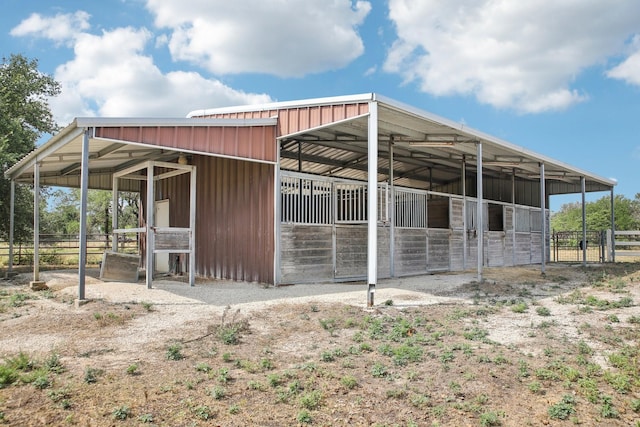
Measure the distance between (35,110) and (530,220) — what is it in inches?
708

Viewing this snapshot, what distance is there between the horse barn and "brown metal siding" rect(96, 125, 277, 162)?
0.7 inches

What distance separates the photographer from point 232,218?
32.2ft

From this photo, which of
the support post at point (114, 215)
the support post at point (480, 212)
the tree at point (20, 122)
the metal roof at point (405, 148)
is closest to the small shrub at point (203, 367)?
the metal roof at point (405, 148)

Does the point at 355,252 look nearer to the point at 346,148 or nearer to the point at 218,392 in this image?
the point at 346,148

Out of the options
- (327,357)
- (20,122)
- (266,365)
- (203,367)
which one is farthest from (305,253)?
(20,122)

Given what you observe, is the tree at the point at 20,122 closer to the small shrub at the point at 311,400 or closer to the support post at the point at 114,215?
the support post at the point at 114,215

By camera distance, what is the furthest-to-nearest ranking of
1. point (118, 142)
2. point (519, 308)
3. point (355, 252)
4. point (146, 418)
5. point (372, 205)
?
point (355, 252)
point (372, 205)
point (118, 142)
point (519, 308)
point (146, 418)

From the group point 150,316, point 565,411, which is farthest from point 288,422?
point 150,316

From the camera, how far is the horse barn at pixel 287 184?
7.61m

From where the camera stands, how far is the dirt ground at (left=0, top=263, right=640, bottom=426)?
120 inches

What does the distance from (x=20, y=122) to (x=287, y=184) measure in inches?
411

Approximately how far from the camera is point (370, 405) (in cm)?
317

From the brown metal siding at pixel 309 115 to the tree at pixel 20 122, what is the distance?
766 cm

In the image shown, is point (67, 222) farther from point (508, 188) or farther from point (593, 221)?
point (593, 221)
